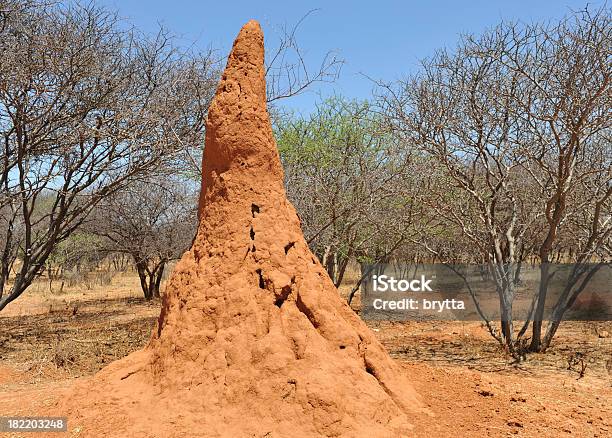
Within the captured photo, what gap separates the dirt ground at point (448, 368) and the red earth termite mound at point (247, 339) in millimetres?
416

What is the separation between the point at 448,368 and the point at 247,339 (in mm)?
3445

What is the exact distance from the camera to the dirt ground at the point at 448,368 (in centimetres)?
405

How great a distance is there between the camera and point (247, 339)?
3814 millimetres

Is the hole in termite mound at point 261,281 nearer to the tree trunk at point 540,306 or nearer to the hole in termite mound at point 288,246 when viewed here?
the hole in termite mound at point 288,246

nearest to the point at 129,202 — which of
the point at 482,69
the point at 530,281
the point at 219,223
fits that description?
the point at 482,69

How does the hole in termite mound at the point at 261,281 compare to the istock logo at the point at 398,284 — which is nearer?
the hole in termite mound at the point at 261,281

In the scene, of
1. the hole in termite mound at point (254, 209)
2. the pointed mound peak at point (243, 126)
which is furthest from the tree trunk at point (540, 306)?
the hole in termite mound at point (254, 209)

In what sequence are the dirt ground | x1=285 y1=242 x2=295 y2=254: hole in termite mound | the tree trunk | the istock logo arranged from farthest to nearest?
the istock logo < the tree trunk < x1=285 y1=242 x2=295 y2=254: hole in termite mound < the dirt ground
